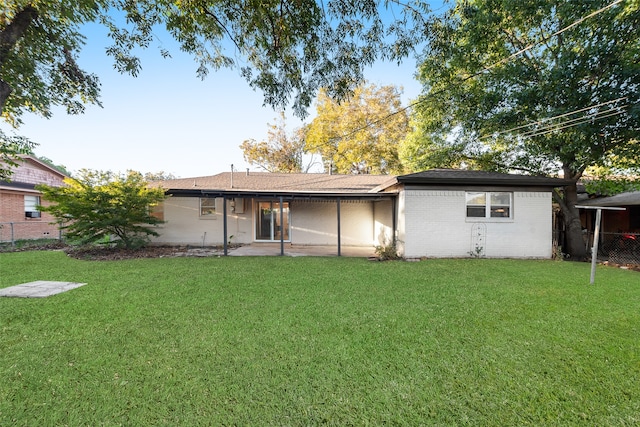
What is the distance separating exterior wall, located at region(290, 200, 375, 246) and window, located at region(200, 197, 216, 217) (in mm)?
3512

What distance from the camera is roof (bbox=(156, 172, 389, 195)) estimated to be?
1242 centimetres

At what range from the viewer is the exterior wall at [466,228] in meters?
9.83

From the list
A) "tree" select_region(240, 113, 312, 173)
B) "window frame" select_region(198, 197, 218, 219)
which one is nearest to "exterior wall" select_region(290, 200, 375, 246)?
"window frame" select_region(198, 197, 218, 219)

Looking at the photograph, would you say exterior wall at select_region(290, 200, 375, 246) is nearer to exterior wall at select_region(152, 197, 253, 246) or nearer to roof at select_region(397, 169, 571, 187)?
exterior wall at select_region(152, 197, 253, 246)

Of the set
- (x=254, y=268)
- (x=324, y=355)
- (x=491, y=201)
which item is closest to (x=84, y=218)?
(x=254, y=268)

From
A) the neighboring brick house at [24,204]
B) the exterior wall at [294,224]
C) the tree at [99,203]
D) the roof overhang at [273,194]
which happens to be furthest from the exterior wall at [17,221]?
the roof overhang at [273,194]

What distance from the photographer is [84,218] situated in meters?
9.67

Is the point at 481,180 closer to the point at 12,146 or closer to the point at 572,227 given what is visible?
the point at 572,227

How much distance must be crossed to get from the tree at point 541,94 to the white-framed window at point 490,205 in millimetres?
2151

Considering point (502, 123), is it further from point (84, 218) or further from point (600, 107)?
point (84, 218)

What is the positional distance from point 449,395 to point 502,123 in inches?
426

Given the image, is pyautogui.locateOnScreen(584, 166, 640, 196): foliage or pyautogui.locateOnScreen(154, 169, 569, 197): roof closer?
pyautogui.locateOnScreen(154, 169, 569, 197): roof

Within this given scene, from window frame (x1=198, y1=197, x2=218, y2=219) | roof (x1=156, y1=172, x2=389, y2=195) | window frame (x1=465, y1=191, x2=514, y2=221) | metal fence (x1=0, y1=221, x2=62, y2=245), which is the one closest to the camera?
window frame (x1=465, y1=191, x2=514, y2=221)

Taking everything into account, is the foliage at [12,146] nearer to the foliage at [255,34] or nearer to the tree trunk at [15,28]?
the foliage at [255,34]
